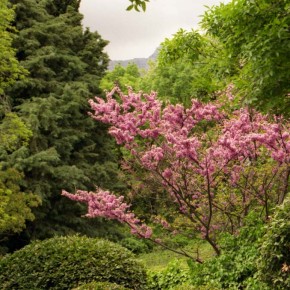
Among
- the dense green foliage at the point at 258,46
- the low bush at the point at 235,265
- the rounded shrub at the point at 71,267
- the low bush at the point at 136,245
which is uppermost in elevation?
the dense green foliage at the point at 258,46

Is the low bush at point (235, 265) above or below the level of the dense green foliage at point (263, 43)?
below

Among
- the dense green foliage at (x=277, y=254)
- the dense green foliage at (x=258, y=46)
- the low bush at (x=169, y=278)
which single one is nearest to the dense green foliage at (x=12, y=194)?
the low bush at (x=169, y=278)

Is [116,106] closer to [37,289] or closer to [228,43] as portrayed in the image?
[228,43]

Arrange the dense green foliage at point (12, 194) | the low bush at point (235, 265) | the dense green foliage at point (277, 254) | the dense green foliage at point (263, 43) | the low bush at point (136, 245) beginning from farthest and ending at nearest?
the low bush at point (136, 245) → the dense green foliage at point (12, 194) → the low bush at point (235, 265) → the dense green foliage at point (263, 43) → the dense green foliage at point (277, 254)

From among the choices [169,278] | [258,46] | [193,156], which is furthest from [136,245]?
[258,46]

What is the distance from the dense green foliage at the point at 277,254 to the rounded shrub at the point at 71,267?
3649mm

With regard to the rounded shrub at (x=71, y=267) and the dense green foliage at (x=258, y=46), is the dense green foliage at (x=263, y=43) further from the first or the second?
the rounded shrub at (x=71, y=267)

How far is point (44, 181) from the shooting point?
60.9 feet

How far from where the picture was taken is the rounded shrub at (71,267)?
9.01 m

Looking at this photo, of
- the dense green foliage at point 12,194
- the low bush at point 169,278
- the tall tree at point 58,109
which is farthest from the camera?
the tall tree at point 58,109

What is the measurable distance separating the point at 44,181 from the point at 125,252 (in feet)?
31.6

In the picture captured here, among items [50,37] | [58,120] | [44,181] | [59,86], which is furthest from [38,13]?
[44,181]

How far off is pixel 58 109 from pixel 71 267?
39.8 feet

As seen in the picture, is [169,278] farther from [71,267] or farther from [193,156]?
[193,156]
